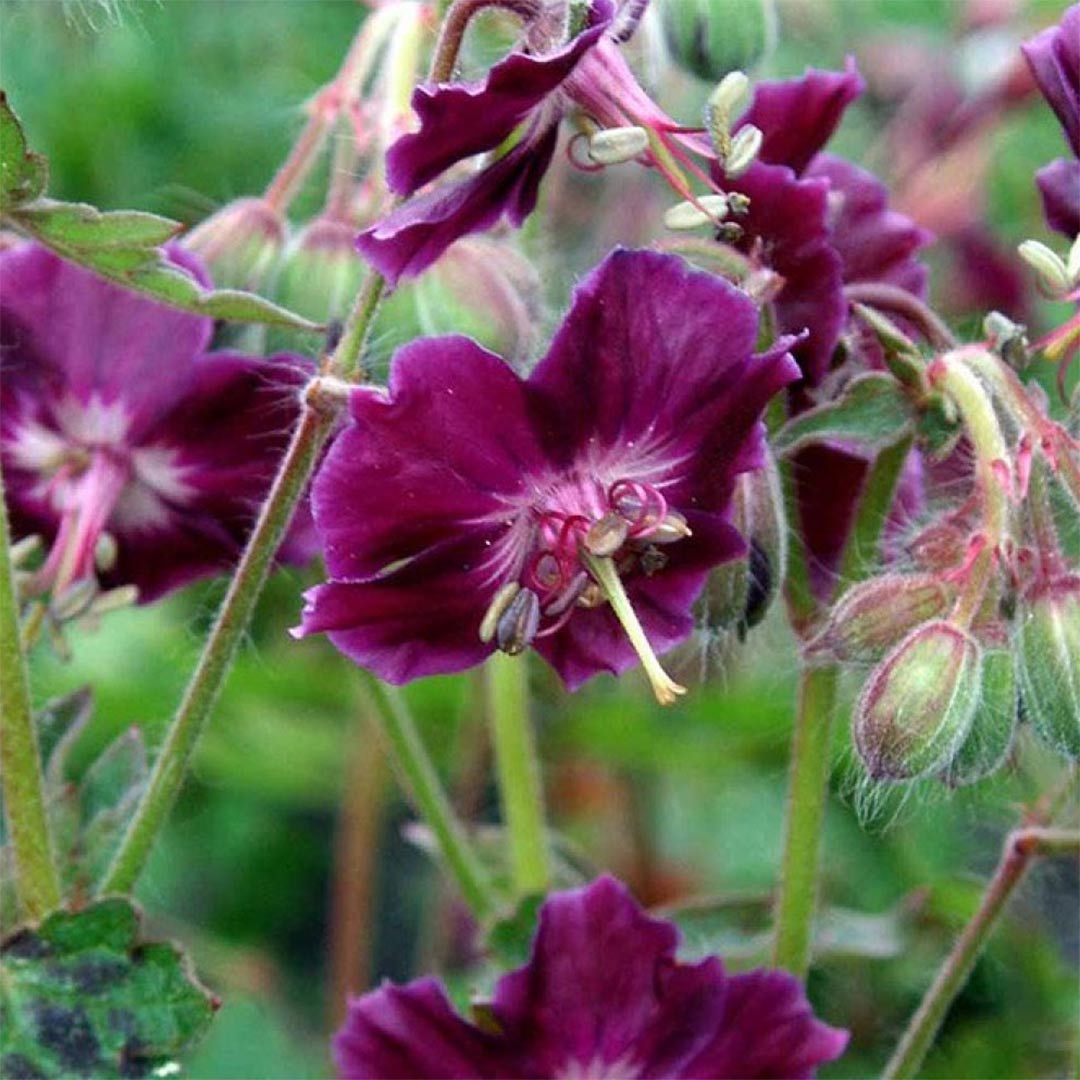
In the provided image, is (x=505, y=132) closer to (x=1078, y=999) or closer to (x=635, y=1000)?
(x=635, y=1000)

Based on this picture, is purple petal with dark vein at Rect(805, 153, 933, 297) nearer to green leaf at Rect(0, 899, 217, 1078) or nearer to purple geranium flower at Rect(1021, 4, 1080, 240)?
purple geranium flower at Rect(1021, 4, 1080, 240)

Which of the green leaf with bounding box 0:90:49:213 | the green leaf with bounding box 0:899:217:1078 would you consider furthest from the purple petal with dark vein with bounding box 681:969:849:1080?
the green leaf with bounding box 0:90:49:213

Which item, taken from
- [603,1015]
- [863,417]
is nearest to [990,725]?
[863,417]

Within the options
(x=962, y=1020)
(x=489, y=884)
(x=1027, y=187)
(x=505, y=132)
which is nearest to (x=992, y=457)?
(x=505, y=132)

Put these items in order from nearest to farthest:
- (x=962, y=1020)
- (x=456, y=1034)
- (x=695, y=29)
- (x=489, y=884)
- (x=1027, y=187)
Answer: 1. (x=456, y=1034)
2. (x=695, y=29)
3. (x=489, y=884)
4. (x=962, y=1020)
5. (x=1027, y=187)

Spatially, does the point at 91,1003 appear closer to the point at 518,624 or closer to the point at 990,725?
the point at 518,624

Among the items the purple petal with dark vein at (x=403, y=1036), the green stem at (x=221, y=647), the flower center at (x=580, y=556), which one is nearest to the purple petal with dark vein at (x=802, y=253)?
the flower center at (x=580, y=556)
